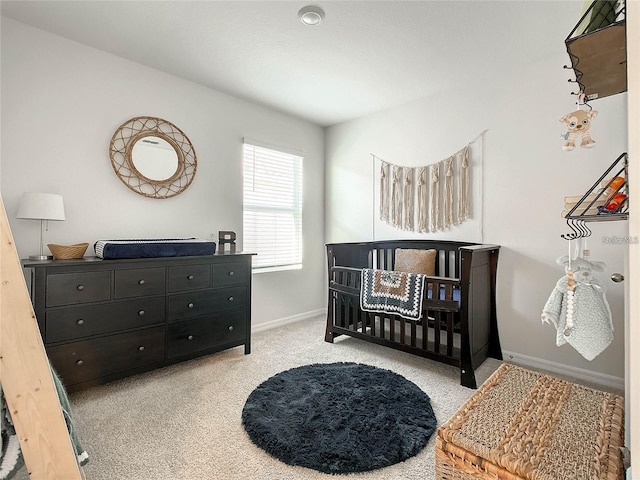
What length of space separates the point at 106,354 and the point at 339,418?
152cm

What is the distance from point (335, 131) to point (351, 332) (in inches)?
96.3

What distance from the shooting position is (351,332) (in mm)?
2971

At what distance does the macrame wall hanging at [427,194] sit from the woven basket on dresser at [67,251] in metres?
2.70

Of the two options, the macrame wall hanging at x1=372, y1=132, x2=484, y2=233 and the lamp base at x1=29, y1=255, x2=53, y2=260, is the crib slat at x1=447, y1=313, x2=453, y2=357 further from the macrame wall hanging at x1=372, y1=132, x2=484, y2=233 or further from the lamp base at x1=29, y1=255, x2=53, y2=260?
the lamp base at x1=29, y1=255, x2=53, y2=260

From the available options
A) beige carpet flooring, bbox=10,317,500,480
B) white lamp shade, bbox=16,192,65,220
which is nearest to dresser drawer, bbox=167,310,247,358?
beige carpet flooring, bbox=10,317,500,480

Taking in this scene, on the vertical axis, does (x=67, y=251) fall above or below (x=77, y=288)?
above

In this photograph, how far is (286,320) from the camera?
374cm

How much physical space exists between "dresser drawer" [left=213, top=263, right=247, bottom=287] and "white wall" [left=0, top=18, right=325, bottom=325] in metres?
0.59

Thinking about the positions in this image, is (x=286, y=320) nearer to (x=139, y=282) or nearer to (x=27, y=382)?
(x=139, y=282)

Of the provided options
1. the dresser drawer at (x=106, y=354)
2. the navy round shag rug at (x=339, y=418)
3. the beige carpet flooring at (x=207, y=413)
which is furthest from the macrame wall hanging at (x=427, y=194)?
the dresser drawer at (x=106, y=354)

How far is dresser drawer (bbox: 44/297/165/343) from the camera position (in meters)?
1.92

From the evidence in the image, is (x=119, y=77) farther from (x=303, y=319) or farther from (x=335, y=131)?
(x=303, y=319)

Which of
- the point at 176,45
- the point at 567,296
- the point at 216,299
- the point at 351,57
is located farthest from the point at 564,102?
the point at 216,299

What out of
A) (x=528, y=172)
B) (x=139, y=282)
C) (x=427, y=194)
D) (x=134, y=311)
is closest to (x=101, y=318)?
(x=134, y=311)
